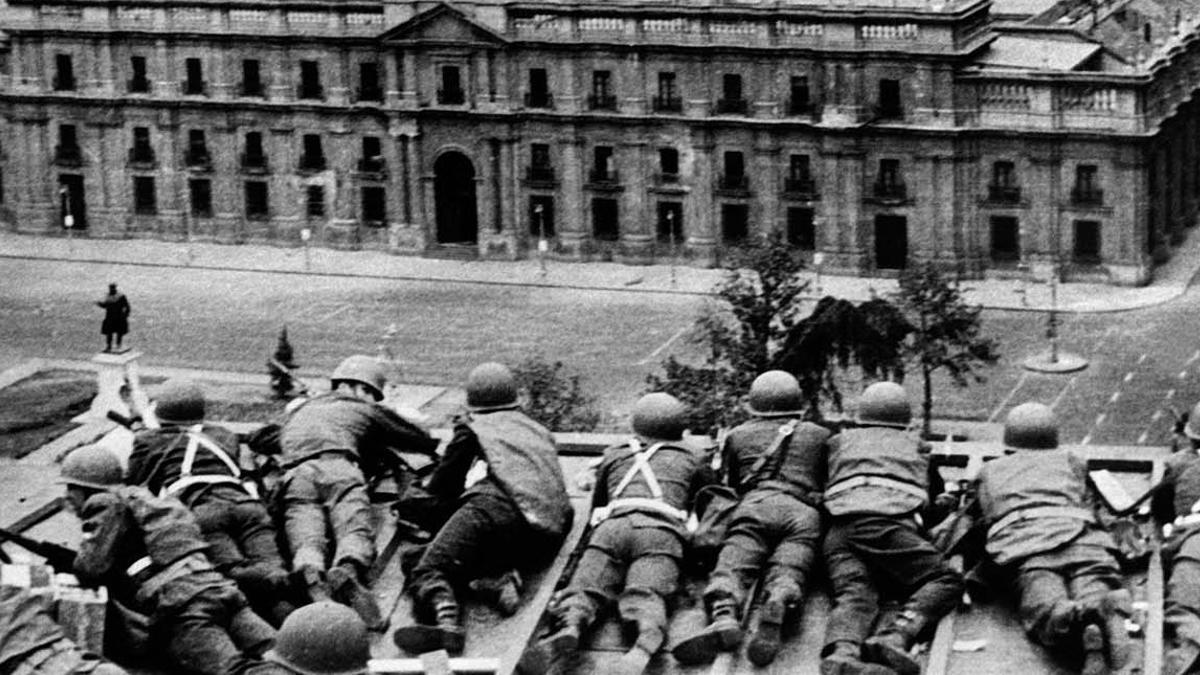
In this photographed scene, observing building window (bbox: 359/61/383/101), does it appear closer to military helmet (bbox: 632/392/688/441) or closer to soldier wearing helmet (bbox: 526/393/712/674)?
soldier wearing helmet (bbox: 526/393/712/674)

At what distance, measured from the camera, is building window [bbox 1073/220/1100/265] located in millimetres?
106938

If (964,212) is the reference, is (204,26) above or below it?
above

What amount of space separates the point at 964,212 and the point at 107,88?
1572 inches

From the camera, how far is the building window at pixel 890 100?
10875 centimetres

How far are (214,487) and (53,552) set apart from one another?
250 cm

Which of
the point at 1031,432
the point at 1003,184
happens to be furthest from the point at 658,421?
the point at 1003,184

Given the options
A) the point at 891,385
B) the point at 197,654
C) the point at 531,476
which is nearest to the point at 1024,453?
the point at 891,385

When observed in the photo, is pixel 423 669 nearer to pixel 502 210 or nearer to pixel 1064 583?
pixel 1064 583

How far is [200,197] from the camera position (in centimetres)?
12250

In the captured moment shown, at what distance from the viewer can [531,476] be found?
1190 inches

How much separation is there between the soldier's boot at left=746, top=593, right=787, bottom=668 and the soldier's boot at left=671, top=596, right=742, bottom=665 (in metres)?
0.20

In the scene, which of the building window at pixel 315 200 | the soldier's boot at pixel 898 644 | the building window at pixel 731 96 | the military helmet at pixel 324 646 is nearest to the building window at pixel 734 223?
the building window at pixel 731 96

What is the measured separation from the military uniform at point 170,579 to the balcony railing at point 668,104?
84778 mm

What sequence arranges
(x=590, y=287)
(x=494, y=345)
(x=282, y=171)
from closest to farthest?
(x=494, y=345), (x=590, y=287), (x=282, y=171)
